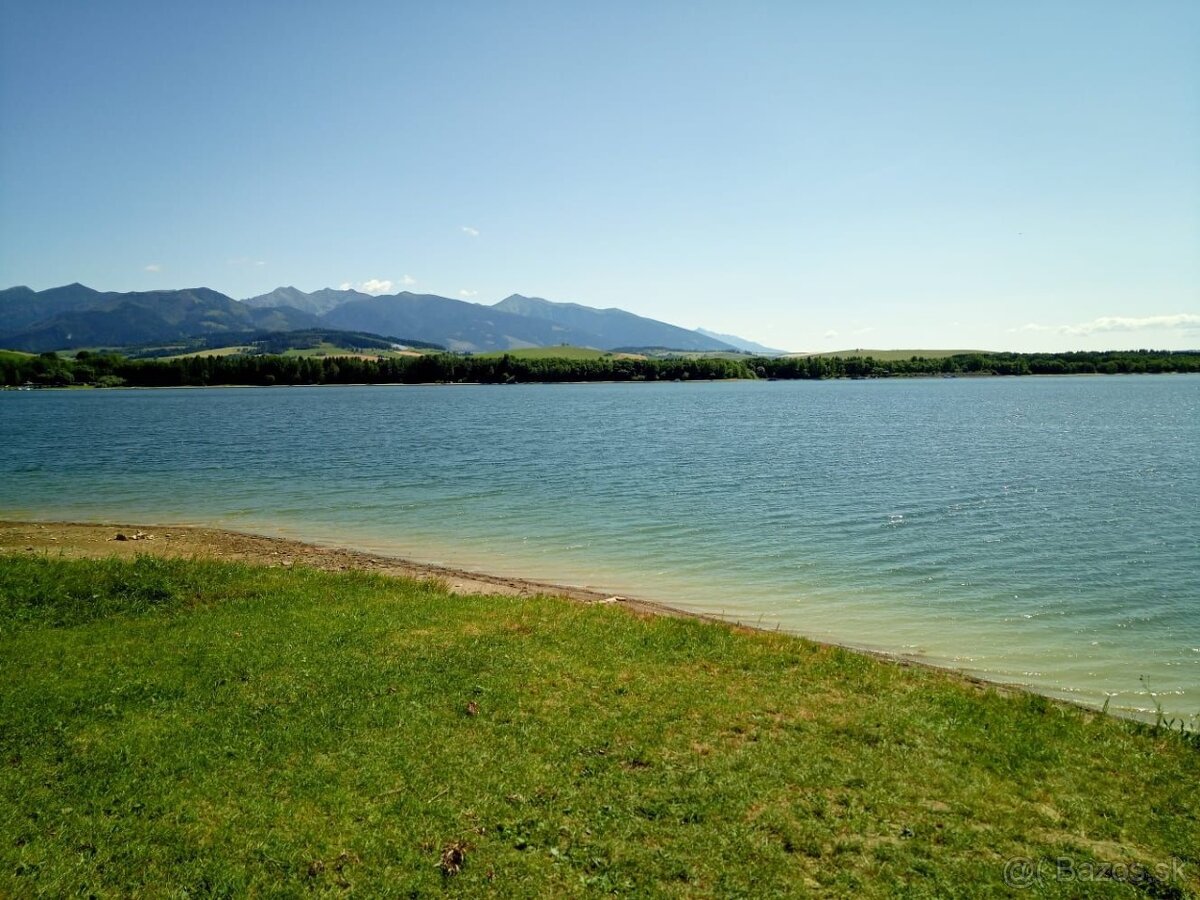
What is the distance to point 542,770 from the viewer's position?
9781 millimetres

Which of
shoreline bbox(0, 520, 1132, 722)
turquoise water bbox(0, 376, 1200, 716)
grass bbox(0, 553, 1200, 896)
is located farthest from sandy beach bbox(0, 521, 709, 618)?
grass bbox(0, 553, 1200, 896)

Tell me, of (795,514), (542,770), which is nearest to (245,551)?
(542,770)

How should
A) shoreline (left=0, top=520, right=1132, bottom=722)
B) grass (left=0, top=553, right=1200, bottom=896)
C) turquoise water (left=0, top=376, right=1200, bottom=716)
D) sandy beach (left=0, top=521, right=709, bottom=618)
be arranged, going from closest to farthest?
grass (left=0, top=553, right=1200, bottom=896) < shoreline (left=0, top=520, right=1132, bottom=722) < turquoise water (left=0, top=376, right=1200, bottom=716) < sandy beach (left=0, top=521, right=709, bottom=618)

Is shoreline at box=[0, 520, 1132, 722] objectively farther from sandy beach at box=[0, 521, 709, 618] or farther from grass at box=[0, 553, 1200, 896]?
grass at box=[0, 553, 1200, 896]

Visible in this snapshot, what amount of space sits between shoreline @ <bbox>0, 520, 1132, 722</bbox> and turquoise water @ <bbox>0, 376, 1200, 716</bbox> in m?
0.99

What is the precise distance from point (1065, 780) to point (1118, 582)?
16161 millimetres

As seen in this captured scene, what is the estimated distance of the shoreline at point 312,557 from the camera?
16047 millimetres

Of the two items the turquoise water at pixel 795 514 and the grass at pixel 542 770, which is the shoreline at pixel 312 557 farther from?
the grass at pixel 542 770

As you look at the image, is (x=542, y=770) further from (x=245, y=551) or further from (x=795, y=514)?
(x=795, y=514)

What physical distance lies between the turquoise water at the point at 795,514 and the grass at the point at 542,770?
5.21 metres

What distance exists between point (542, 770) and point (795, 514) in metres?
26.0

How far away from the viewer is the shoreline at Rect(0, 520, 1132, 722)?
632 inches

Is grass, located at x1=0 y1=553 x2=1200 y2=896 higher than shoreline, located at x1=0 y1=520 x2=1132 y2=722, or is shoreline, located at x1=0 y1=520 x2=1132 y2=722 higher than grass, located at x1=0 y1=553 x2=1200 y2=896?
grass, located at x1=0 y1=553 x2=1200 y2=896

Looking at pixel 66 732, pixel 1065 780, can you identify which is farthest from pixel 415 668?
pixel 1065 780
